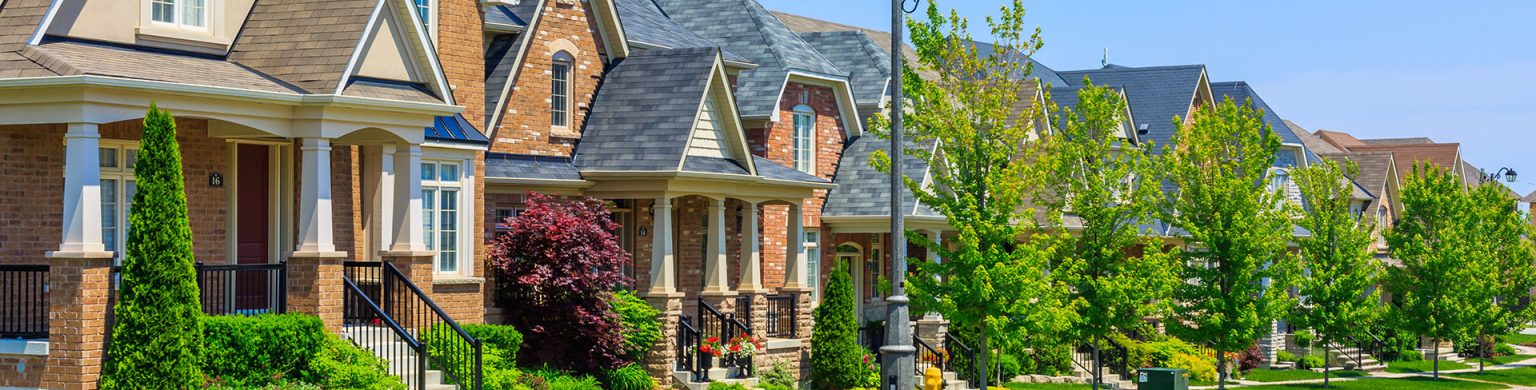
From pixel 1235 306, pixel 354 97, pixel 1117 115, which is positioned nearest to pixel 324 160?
pixel 354 97

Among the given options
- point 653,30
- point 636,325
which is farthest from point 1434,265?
point 636,325

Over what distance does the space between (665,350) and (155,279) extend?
11.8 meters

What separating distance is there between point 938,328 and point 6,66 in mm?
21064

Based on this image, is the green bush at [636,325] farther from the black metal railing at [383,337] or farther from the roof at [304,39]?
the roof at [304,39]

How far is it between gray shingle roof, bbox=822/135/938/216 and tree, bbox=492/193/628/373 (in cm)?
1124

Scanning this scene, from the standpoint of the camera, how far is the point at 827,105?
3931 cm

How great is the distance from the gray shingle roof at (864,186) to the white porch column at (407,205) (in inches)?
609

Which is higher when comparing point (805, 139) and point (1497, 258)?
point (805, 139)

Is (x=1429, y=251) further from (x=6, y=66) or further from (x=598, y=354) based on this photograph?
(x=6, y=66)

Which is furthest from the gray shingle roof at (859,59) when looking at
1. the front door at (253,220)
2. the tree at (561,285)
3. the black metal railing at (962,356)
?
the front door at (253,220)

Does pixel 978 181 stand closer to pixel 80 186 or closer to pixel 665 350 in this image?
pixel 665 350

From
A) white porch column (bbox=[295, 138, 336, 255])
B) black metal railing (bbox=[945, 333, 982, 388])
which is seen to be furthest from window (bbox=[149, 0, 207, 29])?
black metal railing (bbox=[945, 333, 982, 388])

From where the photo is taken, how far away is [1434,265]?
4788 cm

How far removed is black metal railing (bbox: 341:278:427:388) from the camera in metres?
22.5
